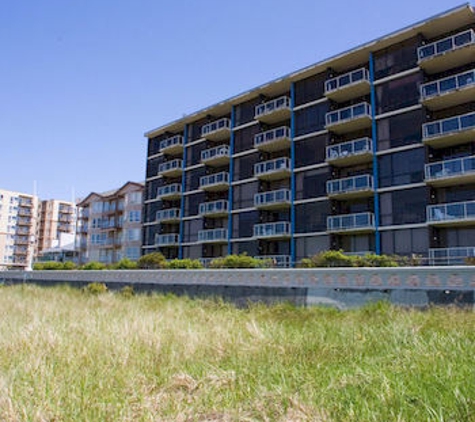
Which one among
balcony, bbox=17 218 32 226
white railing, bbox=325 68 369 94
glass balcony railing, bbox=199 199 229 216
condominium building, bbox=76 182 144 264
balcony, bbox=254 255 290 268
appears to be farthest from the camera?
balcony, bbox=17 218 32 226

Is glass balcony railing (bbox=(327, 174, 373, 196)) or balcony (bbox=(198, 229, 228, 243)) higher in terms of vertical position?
glass balcony railing (bbox=(327, 174, 373, 196))

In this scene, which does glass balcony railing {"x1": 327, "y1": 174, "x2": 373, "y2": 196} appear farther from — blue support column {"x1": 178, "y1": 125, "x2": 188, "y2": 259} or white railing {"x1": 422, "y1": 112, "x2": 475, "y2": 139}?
blue support column {"x1": 178, "y1": 125, "x2": 188, "y2": 259}

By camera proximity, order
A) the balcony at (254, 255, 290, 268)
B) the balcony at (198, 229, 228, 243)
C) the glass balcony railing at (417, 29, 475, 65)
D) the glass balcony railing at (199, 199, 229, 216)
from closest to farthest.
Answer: the glass balcony railing at (417, 29, 475, 65)
the balcony at (254, 255, 290, 268)
the balcony at (198, 229, 228, 243)
the glass balcony railing at (199, 199, 229, 216)

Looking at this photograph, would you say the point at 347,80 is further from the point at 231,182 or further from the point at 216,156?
the point at 216,156

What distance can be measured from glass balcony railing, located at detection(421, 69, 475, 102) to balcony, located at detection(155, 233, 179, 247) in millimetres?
27577

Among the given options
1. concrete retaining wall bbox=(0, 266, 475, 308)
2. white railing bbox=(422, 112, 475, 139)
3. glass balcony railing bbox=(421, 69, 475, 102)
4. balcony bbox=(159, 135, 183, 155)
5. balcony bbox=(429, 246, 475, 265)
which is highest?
balcony bbox=(159, 135, 183, 155)

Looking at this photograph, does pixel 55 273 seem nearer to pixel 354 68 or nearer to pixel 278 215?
pixel 278 215

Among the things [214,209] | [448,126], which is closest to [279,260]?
[214,209]

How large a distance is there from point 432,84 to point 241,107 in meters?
19.2

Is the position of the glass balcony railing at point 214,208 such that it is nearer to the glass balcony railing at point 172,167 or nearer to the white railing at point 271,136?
the white railing at point 271,136

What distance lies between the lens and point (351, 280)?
15086 millimetres

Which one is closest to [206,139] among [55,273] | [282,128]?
[282,128]

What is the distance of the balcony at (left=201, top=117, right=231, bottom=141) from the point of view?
140 feet

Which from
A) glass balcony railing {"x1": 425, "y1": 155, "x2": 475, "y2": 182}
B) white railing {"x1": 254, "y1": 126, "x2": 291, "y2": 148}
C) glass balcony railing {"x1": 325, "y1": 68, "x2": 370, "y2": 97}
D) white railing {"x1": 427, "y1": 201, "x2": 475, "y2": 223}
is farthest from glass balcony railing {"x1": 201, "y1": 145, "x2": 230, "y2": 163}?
white railing {"x1": 427, "y1": 201, "x2": 475, "y2": 223}
